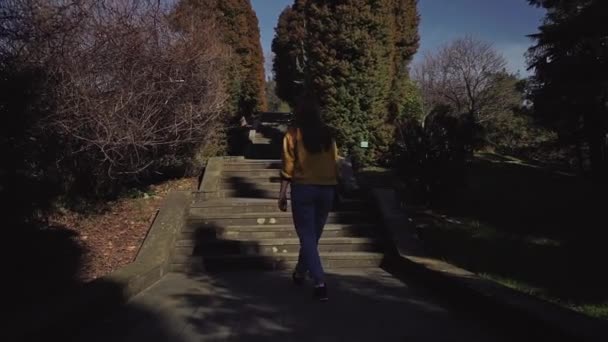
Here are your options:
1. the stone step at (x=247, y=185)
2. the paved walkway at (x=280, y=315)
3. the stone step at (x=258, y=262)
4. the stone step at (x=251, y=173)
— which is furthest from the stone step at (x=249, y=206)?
the paved walkway at (x=280, y=315)

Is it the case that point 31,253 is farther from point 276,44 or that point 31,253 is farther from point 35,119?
point 276,44

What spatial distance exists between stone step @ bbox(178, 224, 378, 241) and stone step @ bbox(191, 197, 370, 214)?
1.66 ft

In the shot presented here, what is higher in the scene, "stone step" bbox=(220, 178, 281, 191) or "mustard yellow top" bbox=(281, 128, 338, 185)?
"mustard yellow top" bbox=(281, 128, 338, 185)

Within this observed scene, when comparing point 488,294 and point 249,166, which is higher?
point 249,166

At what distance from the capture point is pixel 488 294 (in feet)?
14.9

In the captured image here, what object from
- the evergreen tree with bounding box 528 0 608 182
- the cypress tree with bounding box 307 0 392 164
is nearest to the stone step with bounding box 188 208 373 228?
the evergreen tree with bounding box 528 0 608 182

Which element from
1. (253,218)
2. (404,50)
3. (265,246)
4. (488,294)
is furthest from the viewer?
(404,50)

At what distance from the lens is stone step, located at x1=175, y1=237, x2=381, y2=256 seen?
712 centimetres

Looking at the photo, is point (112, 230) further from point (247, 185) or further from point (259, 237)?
point (247, 185)

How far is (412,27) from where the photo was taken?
61.5ft

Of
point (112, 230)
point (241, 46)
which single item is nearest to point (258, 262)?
point (112, 230)

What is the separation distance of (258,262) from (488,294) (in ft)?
9.84

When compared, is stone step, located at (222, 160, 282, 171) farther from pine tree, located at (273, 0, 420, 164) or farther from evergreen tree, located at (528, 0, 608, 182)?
evergreen tree, located at (528, 0, 608, 182)

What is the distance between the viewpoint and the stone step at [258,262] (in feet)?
22.1
